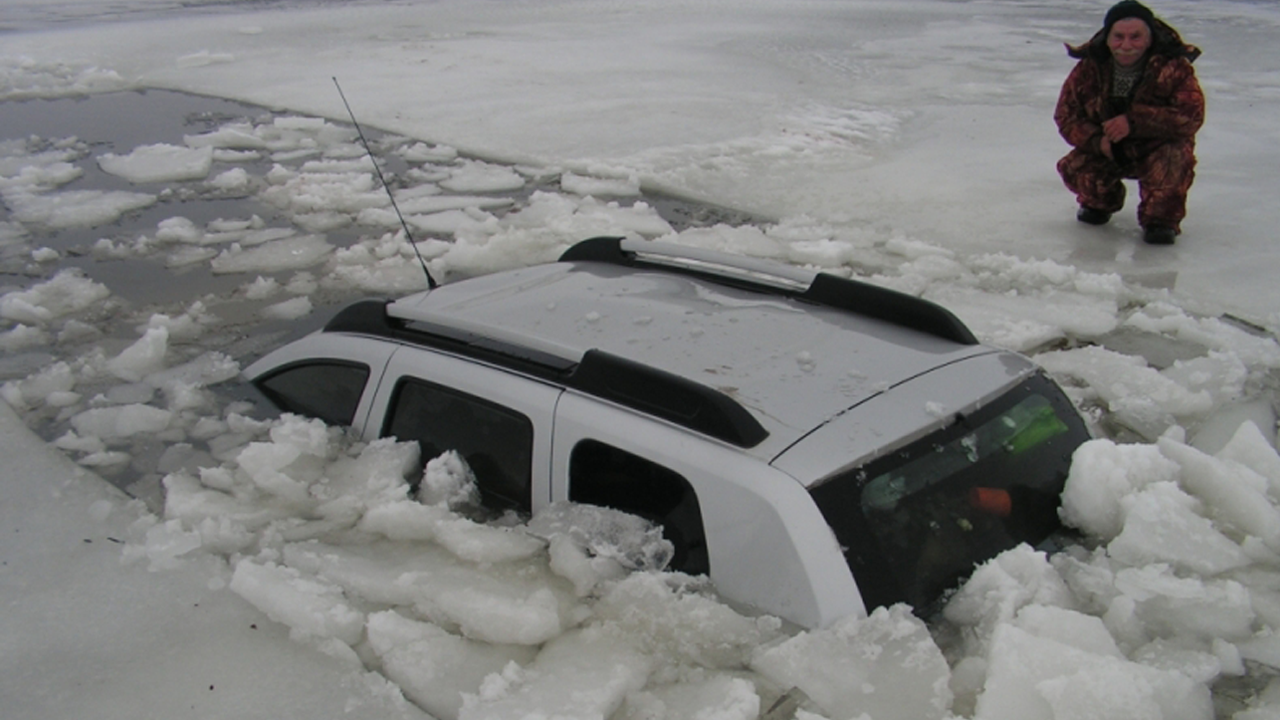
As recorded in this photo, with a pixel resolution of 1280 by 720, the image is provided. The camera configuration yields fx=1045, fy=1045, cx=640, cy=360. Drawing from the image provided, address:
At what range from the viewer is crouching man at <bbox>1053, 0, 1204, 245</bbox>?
698 cm

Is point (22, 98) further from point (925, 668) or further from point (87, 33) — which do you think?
point (925, 668)

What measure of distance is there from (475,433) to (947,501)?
1.47 metres

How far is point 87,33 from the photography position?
17922mm

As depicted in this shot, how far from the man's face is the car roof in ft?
14.7

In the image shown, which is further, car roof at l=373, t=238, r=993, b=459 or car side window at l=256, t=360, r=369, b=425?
car side window at l=256, t=360, r=369, b=425

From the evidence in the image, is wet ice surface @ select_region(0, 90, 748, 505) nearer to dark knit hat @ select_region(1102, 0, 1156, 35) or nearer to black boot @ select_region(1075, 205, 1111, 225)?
black boot @ select_region(1075, 205, 1111, 225)

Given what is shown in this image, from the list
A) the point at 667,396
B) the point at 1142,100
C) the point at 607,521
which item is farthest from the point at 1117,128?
the point at 607,521

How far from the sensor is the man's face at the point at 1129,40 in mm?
6977

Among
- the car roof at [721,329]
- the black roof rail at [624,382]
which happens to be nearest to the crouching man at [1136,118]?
the car roof at [721,329]

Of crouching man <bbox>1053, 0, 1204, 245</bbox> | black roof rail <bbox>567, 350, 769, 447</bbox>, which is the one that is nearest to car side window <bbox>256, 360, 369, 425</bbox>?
black roof rail <bbox>567, 350, 769, 447</bbox>

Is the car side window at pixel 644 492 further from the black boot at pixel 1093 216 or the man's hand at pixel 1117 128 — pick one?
the black boot at pixel 1093 216

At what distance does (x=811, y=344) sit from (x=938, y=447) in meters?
0.57

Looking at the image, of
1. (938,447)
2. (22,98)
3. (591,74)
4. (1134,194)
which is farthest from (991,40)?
(938,447)

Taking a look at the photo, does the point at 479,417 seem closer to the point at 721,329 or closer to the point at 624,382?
the point at 624,382
